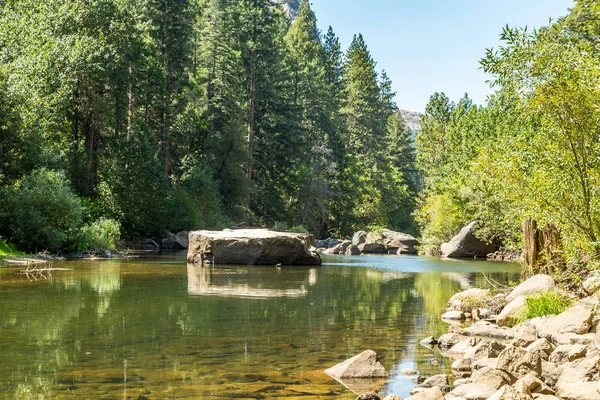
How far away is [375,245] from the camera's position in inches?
1982

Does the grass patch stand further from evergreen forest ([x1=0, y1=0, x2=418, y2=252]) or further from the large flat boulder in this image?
evergreen forest ([x1=0, y1=0, x2=418, y2=252])

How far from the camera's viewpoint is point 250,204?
6044 centimetres

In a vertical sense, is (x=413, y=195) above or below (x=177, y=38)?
below

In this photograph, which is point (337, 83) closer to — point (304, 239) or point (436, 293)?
point (304, 239)

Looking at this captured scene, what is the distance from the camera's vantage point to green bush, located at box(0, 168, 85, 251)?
95.1 feet

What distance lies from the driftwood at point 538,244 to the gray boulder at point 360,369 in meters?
6.87

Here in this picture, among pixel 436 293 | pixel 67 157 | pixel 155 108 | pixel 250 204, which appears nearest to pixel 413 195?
pixel 250 204

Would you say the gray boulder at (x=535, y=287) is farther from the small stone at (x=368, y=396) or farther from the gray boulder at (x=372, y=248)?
the gray boulder at (x=372, y=248)

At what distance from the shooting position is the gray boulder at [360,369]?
341 inches

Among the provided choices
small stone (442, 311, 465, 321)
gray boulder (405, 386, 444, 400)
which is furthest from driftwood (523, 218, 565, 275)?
gray boulder (405, 386, 444, 400)

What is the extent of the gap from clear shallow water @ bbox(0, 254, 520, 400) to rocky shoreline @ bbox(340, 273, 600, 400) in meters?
0.49

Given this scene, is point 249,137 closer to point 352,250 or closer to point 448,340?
point 352,250

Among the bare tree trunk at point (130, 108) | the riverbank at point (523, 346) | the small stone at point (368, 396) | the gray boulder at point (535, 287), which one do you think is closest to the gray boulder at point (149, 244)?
the bare tree trunk at point (130, 108)

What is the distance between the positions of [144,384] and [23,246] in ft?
78.2
